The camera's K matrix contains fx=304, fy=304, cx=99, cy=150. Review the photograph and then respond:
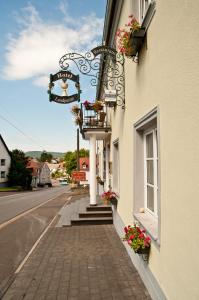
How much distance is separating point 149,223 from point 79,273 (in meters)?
1.70

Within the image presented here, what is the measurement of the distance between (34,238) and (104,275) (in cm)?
389

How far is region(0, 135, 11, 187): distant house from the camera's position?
5208 centimetres

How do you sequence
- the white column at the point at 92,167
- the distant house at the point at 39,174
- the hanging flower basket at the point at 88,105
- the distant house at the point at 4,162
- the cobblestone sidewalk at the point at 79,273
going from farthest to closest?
the distant house at the point at 39,174
the distant house at the point at 4,162
the hanging flower basket at the point at 88,105
the white column at the point at 92,167
the cobblestone sidewalk at the point at 79,273

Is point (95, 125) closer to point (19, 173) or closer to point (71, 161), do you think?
point (19, 173)

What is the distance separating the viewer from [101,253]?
6.61 m

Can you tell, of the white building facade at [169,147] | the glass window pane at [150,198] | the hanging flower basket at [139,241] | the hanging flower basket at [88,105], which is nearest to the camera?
the white building facade at [169,147]

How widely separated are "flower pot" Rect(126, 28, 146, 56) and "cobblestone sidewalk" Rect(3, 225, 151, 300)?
3.68m

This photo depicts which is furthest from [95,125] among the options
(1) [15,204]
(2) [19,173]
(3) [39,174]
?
(3) [39,174]

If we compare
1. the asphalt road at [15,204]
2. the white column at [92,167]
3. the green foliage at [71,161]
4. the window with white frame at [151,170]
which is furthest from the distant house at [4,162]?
the window with white frame at [151,170]

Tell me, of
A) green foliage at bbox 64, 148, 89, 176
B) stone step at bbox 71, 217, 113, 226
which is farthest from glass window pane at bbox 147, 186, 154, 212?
green foliage at bbox 64, 148, 89, 176

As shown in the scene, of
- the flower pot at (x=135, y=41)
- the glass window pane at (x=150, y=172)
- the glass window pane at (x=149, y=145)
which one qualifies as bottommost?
the glass window pane at (x=150, y=172)

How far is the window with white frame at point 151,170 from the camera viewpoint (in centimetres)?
459

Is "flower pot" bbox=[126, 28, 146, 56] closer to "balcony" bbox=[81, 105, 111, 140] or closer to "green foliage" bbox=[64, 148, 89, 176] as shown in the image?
"balcony" bbox=[81, 105, 111, 140]

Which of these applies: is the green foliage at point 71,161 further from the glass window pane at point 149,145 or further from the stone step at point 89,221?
the glass window pane at point 149,145
